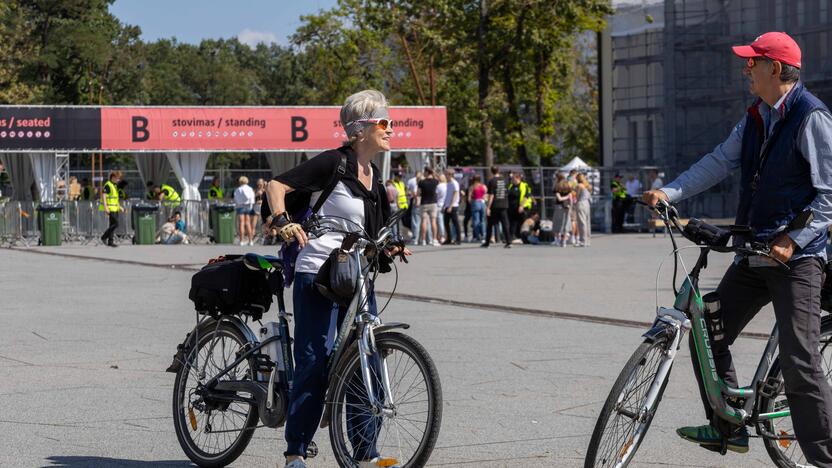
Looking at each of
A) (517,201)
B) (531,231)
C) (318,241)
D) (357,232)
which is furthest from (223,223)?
(357,232)

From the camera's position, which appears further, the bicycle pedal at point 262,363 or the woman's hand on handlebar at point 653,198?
the bicycle pedal at point 262,363

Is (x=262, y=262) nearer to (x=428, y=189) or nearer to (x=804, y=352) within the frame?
(x=804, y=352)

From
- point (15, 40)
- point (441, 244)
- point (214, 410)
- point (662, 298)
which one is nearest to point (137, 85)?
point (15, 40)

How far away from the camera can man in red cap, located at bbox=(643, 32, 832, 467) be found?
4.98m

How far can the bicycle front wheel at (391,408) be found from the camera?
499 cm

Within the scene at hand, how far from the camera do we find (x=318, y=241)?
17.6 feet

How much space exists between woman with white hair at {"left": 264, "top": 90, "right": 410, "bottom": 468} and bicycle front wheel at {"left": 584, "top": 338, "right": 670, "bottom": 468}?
0.96 m

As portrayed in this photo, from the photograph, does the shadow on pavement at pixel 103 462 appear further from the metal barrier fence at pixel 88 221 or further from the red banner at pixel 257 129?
the red banner at pixel 257 129

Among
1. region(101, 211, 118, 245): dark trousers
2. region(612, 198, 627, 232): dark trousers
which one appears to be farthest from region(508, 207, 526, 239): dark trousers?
region(101, 211, 118, 245): dark trousers

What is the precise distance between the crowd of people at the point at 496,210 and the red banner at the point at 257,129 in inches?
237

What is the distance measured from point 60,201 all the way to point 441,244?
9684 millimetres

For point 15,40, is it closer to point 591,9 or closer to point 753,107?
point 591,9

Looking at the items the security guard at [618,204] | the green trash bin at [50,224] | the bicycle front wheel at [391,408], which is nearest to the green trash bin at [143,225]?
the green trash bin at [50,224]

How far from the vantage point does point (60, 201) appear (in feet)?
107
